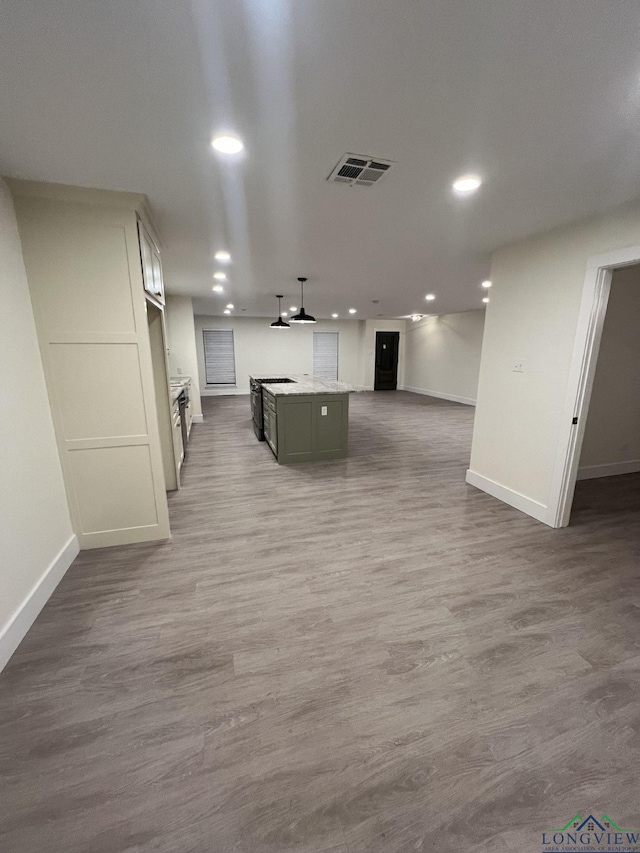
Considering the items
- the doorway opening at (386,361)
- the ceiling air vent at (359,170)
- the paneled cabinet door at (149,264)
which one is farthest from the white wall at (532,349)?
the doorway opening at (386,361)

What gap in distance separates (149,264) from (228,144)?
4.57 ft

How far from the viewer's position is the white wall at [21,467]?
185 cm

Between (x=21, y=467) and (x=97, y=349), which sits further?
(x=97, y=349)

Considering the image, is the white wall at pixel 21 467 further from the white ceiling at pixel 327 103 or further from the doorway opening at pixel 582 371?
the doorway opening at pixel 582 371

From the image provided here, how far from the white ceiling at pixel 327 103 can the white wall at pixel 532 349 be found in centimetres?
28

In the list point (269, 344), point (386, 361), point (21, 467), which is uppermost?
point (269, 344)

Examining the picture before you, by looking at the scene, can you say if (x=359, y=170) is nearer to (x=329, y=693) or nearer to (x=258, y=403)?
(x=329, y=693)

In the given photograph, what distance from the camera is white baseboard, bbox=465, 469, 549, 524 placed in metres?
3.20

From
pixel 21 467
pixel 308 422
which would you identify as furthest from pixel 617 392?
pixel 21 467

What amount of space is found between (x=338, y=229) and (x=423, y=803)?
3.56m

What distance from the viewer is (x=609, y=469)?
4359 millimetres

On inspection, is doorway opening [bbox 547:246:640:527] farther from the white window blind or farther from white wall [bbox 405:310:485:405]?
the white window blind

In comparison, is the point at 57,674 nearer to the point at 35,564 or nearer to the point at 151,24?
the point at 35,564

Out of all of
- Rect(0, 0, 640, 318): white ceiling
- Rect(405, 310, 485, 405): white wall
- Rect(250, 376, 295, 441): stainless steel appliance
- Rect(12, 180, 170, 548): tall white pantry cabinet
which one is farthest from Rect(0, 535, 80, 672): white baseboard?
Rect(405, 310, 485, 405): white wall
